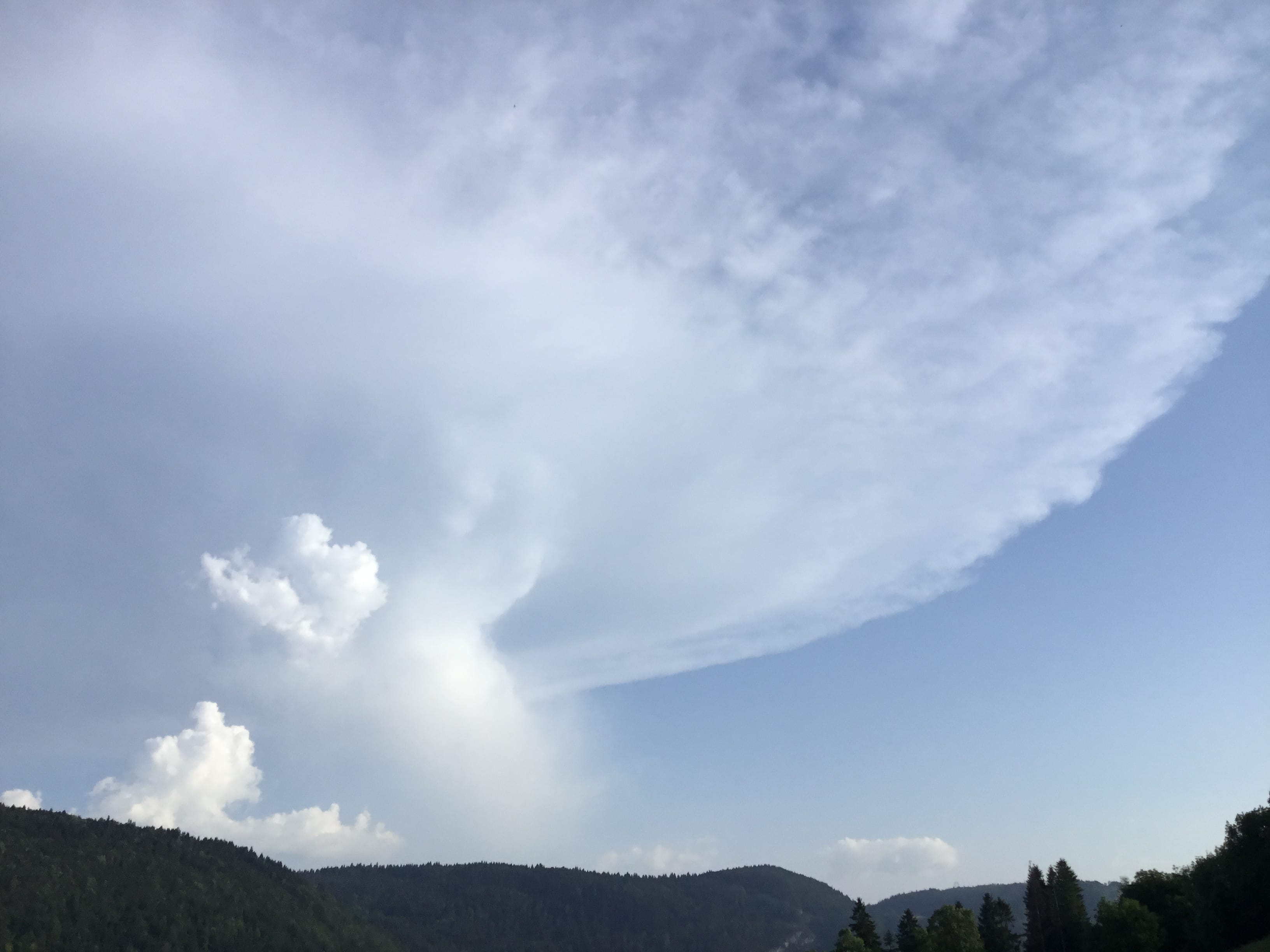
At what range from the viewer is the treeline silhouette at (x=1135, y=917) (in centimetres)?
8831

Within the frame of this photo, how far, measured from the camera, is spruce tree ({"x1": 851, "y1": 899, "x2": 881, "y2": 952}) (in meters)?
121

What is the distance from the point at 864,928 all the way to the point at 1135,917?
39.6m

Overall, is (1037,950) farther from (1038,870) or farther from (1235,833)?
(1235,833)

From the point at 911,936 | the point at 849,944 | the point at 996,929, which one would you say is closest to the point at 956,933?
the point at 911,936

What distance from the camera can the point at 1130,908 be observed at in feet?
315

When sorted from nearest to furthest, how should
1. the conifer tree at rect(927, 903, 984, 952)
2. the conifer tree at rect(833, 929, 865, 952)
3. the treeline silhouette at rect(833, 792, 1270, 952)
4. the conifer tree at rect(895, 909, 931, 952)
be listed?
the treeline silhouette at rect(833, 792, 1270, 952) → the conifer tree at rect(927, 903, 984, 952) → the conifer tree at rect(833, 929, 865, 952) → the conifer tree at rect(895, 909, 931, 952)

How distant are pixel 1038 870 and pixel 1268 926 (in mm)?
47938

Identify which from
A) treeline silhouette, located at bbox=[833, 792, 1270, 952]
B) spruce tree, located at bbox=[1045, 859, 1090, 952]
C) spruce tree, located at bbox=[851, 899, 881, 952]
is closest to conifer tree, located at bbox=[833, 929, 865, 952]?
treeline silhouette, located at bbox=[833, 792, 1270, 952]

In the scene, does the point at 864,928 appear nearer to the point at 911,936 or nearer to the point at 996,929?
the point at 911,936

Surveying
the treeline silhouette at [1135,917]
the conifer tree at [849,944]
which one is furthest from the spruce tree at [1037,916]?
the conifer tree at [849,944]

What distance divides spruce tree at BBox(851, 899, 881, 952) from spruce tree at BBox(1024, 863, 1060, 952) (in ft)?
71.5

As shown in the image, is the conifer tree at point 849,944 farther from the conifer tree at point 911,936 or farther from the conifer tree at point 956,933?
the conifer tree at point 956,933

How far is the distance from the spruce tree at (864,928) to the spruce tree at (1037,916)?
2180 centimetres

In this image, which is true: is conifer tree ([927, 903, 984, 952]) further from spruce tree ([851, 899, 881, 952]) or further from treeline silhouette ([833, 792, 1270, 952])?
spruce tree ([851, 899, 881, 952])
